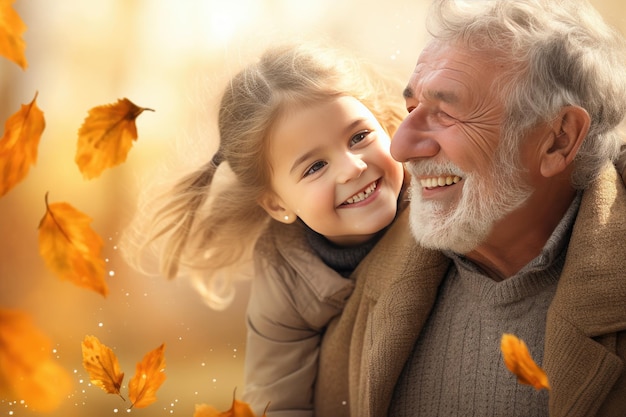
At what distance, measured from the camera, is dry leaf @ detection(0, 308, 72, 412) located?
4.26ft

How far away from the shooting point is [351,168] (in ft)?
6.22

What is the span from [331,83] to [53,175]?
1.01m

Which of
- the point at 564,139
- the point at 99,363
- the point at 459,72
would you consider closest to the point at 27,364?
the point at 99,363

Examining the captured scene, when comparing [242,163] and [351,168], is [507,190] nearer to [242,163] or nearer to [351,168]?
[351,168]

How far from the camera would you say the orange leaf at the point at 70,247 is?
157cm

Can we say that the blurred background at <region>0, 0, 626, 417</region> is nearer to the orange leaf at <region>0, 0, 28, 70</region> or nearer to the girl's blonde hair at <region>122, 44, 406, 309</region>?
the girl's blonde hair at <region>122, 44, 406, 309</region>

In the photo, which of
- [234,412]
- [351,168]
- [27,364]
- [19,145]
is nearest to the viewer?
[27,364]

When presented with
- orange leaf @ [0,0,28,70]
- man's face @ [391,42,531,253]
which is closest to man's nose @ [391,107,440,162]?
man's face @ [391,42,531,253]

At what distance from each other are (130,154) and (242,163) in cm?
64

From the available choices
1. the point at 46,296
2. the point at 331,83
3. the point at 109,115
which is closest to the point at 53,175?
the point at 46,296

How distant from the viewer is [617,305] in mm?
1575

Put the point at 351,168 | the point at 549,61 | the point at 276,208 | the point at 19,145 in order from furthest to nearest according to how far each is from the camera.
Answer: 1. the point at 276,208
2. the point at 351,168
3. the point at 549,61
4. the point at 19,145

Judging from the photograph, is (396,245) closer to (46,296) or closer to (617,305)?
(617,305)

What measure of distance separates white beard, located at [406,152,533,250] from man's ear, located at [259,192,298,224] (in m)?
0.42
